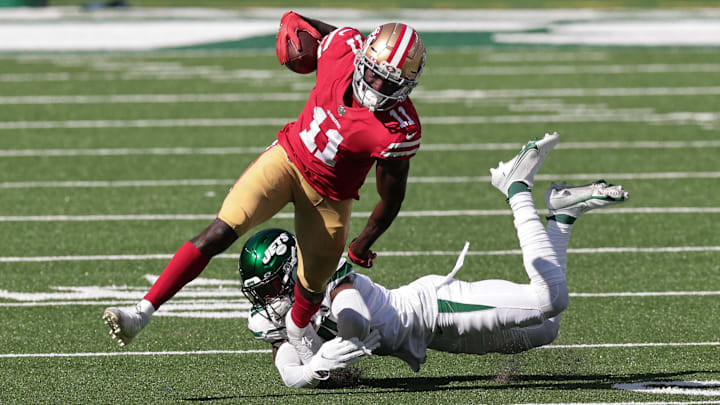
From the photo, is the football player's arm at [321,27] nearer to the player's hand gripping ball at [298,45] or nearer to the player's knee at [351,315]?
the player's hand gripping ball at [298,45]

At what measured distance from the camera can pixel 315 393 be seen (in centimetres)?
462

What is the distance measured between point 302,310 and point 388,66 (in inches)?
41.9

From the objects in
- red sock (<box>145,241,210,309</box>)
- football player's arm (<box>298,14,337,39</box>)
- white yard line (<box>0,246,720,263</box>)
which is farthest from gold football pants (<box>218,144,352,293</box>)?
white yard line (<box>0,246,720,263</box>)

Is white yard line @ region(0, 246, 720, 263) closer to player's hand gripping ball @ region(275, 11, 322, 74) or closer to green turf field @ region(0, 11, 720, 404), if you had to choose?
green turf field @ region(0, 11, 720, 404)

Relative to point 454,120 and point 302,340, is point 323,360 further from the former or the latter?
point 454,120

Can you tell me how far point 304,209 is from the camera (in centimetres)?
462

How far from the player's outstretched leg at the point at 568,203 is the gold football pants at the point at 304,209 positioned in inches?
36.8

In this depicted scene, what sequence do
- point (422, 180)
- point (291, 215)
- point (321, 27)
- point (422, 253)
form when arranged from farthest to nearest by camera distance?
point (422, 180) < point (291, 215) < point (422, 253) < point (321, 27)

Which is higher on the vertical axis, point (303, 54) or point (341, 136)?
point (303, 54)

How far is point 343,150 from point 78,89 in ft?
30.5

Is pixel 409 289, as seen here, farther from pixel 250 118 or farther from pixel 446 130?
pixel 250 118

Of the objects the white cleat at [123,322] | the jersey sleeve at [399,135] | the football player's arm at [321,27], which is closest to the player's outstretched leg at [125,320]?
the white cleat at [123,322]

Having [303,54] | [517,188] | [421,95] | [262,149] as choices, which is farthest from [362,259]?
[421,95]

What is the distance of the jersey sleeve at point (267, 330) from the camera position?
480 cm
